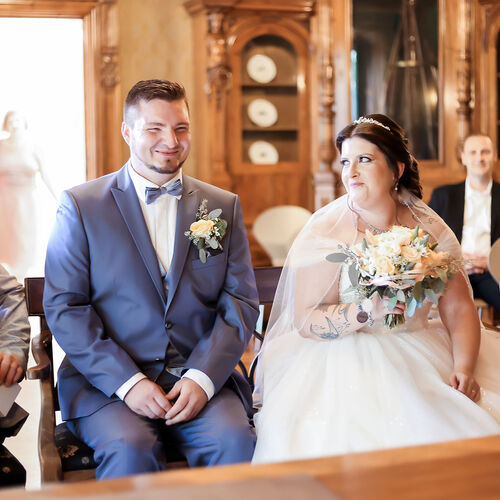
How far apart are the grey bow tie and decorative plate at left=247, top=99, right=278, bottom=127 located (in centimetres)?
397

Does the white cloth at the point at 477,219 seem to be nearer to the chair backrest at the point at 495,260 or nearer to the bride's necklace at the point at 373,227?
the bride's necklace at the point at 373,227

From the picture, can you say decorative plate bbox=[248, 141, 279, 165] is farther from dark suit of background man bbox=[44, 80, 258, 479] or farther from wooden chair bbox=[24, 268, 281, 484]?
wooden chair bbox=[24, 268, 281, 484]

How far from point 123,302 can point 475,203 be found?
3322 mm

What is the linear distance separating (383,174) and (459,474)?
6.25 feet

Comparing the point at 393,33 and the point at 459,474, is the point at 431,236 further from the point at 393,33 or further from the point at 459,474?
the point at 393,33

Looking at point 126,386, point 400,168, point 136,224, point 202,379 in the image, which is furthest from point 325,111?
point 126,386

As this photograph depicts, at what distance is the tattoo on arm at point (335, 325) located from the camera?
253 cm

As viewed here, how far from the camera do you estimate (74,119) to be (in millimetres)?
6082

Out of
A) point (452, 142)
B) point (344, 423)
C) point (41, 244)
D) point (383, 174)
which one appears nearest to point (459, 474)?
point (344, 423)

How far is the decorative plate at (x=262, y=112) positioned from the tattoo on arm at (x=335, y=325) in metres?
4.10

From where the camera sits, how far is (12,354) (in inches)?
94.7

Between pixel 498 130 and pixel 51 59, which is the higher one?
pixel 51 59

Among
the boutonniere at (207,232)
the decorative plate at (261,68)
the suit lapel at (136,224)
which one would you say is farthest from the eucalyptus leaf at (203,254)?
the decorative plate at (261,68)

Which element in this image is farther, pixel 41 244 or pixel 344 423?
pixel 41 244
